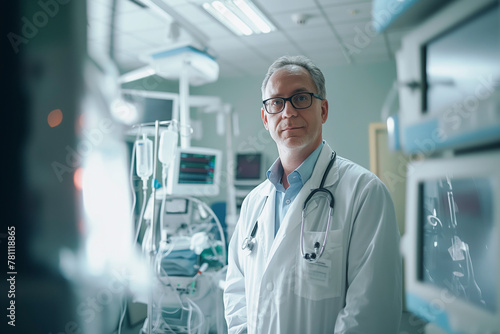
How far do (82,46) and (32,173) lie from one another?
77 cm

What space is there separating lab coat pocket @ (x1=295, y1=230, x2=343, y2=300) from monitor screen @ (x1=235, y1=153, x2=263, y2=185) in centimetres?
271

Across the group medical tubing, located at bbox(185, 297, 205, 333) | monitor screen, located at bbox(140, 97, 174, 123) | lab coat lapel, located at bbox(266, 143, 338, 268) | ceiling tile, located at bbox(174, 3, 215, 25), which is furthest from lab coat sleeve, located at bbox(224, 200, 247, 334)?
ceiling tile, located at bbox(174, 3, 215, 25)

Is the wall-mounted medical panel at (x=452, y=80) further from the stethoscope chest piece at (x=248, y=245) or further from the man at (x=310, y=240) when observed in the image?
the stethoscope chest piece at (x=248, y=245)

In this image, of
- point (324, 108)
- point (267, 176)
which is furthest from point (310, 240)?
point (324, 108)

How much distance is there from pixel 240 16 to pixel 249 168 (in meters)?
1.68

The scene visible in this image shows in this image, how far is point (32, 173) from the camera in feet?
5.27

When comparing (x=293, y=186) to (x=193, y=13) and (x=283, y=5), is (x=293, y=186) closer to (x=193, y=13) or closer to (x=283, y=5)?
(x=283, y=5)

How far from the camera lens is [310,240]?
961 millimetres

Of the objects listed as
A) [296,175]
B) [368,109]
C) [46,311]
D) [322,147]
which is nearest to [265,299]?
[296,175]

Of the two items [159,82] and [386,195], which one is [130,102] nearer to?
[159,82]

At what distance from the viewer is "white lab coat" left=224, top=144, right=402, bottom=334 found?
2.79 feet

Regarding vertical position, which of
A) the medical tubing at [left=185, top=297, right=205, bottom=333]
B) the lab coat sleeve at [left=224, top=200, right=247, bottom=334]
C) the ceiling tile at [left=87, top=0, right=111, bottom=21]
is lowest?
the medical tubing at [left=185, top=297, right=205, bottom=333]

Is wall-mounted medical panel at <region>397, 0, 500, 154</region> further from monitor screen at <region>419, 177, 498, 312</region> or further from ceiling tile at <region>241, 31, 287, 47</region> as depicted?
ceiling tile at <region>241, 31, 287, 47</region>

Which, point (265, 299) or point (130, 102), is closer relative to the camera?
point (265, 299)
